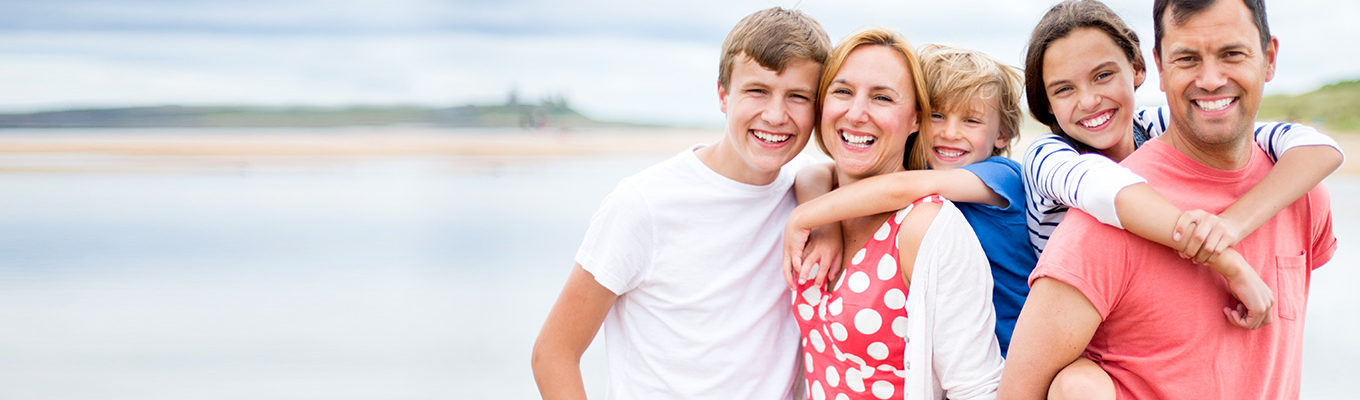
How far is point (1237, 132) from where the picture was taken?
4.65 feet

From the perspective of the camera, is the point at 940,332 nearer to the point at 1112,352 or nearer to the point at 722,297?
the point at 1112,352

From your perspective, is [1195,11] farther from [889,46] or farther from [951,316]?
[951,316]

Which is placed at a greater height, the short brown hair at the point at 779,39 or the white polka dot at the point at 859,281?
the short brown hair at the point at 779,39

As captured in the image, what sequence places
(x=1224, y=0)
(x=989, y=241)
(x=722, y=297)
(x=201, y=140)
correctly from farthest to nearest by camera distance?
(x=201, y=140)
(x=722, y=297)
(x=989, y=241)
(x=1224, y=0)

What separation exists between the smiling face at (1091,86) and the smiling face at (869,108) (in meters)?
0.31

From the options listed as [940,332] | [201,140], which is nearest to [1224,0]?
[940,332]

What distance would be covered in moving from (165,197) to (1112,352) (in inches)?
340

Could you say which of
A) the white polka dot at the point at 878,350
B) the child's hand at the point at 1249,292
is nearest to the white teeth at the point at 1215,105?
the child's hand at the point at 1249,292

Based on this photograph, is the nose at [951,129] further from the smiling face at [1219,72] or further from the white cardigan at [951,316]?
the smiling face at [1219,72]

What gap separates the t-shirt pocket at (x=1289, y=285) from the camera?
149 cm

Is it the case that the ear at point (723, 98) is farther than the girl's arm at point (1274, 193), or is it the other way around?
the ear at point (723, 98)

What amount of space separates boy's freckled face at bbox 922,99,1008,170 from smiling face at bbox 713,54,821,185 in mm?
266

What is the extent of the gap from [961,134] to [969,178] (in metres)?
0.18

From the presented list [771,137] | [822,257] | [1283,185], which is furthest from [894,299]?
[1283,185]
